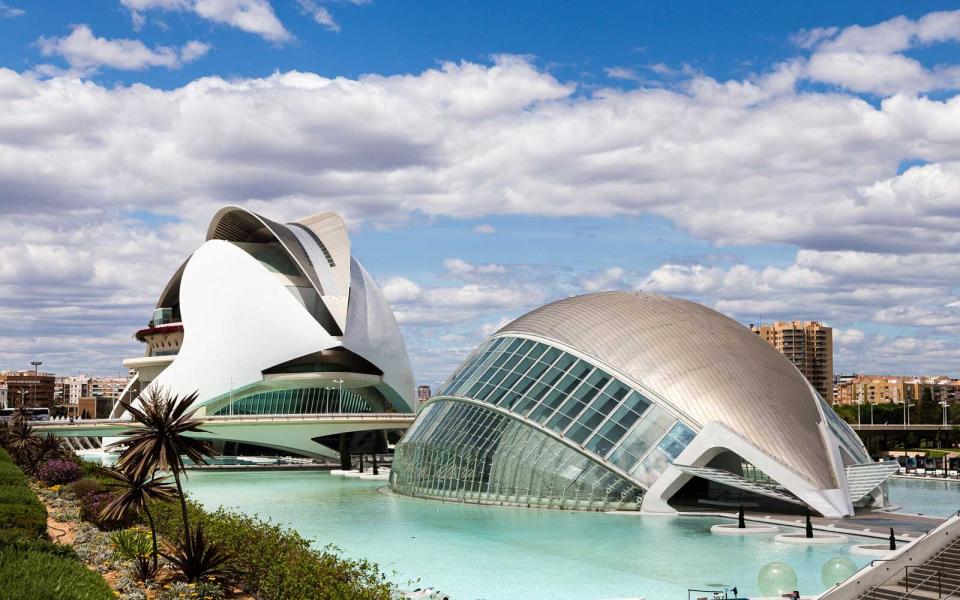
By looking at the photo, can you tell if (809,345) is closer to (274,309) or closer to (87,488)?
(274,309)

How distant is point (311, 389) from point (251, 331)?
6.04 metres

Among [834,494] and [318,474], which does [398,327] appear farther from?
[834,494]

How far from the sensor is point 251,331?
70188 millimetres

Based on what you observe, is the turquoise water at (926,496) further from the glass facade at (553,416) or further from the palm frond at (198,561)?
the palm frond at (198,561)

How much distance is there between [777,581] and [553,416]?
48.6ft

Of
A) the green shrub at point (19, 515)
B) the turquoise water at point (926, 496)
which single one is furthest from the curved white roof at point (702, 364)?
the green shrub at point (19, 515)

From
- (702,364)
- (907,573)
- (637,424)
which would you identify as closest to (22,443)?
(637,424)

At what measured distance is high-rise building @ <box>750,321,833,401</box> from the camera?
181 meters

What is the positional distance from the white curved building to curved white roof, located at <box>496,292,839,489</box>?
3469cm

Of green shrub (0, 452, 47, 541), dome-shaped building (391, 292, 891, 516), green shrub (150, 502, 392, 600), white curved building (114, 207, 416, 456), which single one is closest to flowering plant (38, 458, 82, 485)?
green shrub (0, 452, 47, 541)

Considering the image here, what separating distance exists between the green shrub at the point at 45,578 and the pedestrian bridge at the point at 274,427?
45213mm

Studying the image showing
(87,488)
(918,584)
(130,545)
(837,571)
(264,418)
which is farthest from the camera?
(264,418)

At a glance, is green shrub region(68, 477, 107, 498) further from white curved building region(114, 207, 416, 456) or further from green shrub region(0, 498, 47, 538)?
white curved building region(114, 207, 416, 456)

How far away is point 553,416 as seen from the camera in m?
31.3
